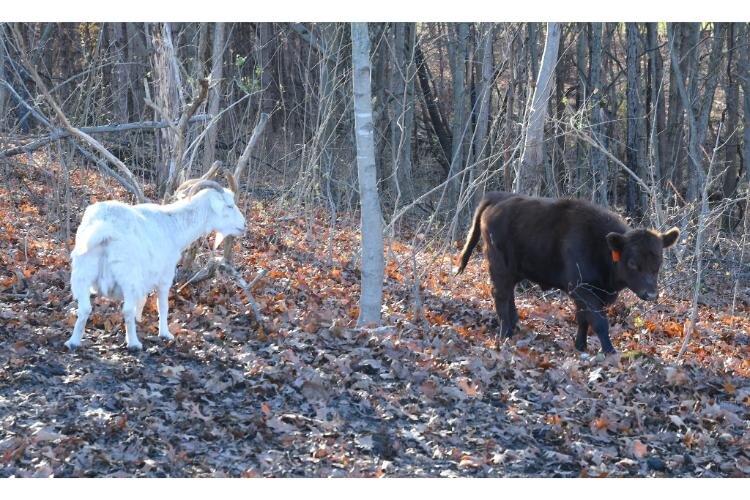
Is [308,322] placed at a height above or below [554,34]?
below

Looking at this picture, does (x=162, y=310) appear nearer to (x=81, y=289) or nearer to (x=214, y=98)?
(x=81, y=289)

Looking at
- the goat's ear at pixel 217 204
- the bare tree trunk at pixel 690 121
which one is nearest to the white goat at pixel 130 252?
the goat's ear at pixel 217 204

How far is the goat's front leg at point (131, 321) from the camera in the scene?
25.9ft

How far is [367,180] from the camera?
8.98 meters

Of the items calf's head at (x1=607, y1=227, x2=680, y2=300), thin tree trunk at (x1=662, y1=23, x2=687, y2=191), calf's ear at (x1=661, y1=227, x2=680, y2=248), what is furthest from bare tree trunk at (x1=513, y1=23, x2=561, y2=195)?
thin tree trunk at (x1=662, y1=23, x2=687, y2=191)

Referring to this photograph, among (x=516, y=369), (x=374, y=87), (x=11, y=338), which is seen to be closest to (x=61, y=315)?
(x=11, y=338)

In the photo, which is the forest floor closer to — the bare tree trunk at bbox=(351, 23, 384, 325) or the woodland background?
the woodland background

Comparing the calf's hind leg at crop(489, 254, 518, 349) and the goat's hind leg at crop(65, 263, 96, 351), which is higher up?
the goat's hind leg at crop(65, 263, 96, 351)

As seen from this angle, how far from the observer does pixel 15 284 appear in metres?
9.77

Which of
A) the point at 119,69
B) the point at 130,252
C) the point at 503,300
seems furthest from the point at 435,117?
the point at 130,252

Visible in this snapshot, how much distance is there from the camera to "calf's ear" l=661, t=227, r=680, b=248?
9.58m
